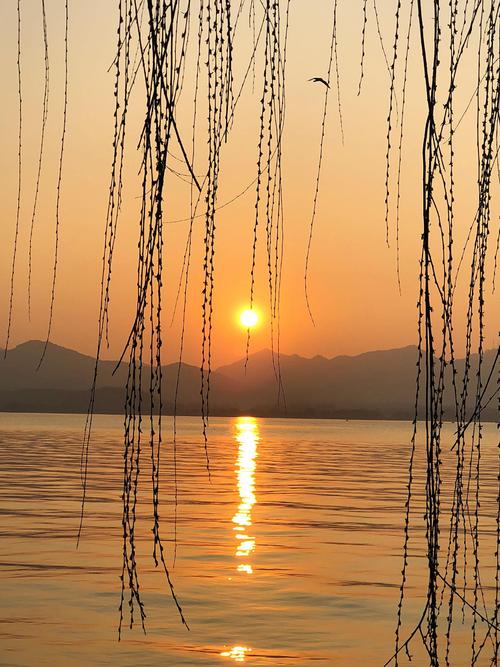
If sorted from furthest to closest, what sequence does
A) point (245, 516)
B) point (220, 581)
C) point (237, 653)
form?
1. point (245, 516)
2. point (220, 581)
3. point (237, 653)

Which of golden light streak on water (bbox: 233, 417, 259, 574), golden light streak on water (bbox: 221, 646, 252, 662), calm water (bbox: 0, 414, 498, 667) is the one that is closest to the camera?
golden light streak on water (bbox: 221, 646, 252, 662)

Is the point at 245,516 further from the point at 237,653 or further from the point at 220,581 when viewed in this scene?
the point at 237,653

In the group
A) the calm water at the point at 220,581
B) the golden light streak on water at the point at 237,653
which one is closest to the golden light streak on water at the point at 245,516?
the calm water at the point at 220,581

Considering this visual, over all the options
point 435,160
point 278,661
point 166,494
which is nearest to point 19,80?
point 435,160

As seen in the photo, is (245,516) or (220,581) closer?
(220,581)

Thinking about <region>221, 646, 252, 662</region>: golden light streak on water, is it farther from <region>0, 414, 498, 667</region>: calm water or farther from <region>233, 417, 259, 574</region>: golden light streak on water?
<region>233, 417, 259, 574</region>: golden light streak on water

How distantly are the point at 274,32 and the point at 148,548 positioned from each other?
1651cm

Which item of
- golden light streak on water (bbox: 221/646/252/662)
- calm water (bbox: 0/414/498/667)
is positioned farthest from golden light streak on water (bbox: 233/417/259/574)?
golden light streak on water (bbox: 221/646/252/662)

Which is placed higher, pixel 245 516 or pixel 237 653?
pixel 245 516

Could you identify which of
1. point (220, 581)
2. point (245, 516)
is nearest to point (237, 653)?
point (220, 581)

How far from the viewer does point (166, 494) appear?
30797mm

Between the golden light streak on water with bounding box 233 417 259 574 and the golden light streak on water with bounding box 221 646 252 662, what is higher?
the golden light streak on water with bounding box 233 417 259 574

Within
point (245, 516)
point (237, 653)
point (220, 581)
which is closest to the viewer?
point (237, 653)

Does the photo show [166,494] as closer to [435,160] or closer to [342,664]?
[342,664]
